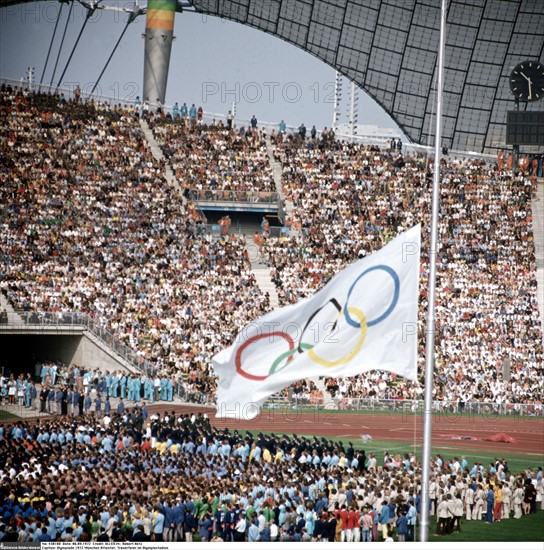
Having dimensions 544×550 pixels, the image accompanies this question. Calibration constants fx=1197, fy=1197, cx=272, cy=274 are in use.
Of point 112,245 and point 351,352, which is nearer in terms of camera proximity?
point 351,352

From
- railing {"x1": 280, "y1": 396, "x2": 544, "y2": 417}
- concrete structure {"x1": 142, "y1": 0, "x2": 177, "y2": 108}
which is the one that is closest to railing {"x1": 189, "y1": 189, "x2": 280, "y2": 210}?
concrete structure {"x1": 142, "y1": 0, "x2": 177, "y2": 108}

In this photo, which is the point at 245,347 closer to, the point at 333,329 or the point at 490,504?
the point at 333,329

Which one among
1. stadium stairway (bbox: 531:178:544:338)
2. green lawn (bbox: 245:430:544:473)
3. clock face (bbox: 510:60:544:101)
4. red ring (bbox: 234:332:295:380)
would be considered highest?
clock face (bbox: 510:60:544:101)

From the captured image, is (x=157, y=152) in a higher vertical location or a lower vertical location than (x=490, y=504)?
higher

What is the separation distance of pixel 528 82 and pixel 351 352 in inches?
1644

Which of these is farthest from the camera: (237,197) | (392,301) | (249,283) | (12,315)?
(237,197)

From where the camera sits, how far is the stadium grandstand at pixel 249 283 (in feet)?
71.6

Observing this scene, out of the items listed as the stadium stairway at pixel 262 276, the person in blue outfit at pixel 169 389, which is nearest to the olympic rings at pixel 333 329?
the person in blue outfit at pixel 169 389

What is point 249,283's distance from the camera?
4428cm

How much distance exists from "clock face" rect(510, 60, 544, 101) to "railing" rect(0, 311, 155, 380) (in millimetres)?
23878

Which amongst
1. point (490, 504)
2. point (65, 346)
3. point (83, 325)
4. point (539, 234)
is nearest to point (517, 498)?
point (490, 504)

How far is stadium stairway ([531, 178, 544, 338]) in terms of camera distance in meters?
45.1

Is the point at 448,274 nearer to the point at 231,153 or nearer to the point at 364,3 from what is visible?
the point at 231,153

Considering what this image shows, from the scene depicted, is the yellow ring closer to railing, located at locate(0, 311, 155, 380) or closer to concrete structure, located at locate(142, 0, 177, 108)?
railing, located at locate(0, 311, 155, 380)
